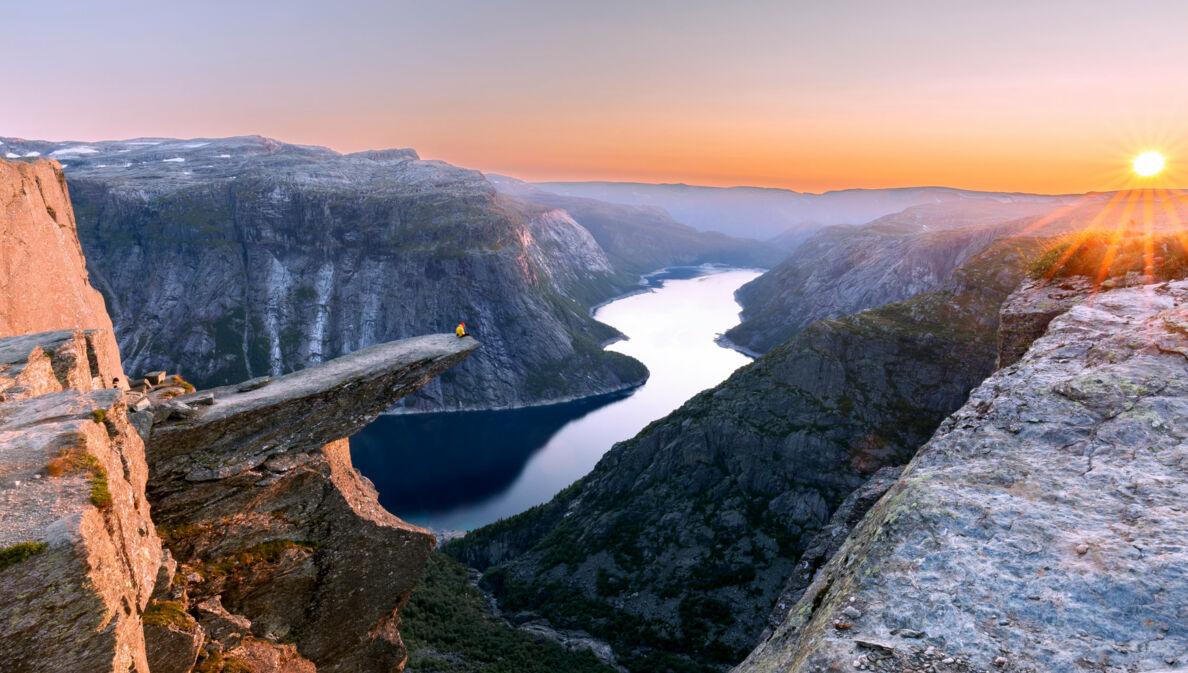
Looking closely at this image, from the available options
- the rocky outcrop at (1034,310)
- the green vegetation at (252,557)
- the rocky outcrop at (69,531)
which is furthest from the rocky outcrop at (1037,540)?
the green vegetation at (252,557)

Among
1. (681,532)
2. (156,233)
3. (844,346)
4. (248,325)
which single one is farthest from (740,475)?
(156,233)

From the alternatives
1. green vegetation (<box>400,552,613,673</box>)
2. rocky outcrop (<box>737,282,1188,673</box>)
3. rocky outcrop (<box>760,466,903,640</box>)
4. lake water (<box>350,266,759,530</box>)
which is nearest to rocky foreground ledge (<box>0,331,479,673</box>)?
rocky outcrop (<box>737,282,1188,673</box>)

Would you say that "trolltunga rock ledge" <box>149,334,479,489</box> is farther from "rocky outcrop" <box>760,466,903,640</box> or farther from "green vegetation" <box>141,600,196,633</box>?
"rocky outcrop" <box>760,466,903,640</box>

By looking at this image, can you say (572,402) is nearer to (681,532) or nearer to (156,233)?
(681,532)

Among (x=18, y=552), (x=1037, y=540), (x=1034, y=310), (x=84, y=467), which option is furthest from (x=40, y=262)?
(x=1034, y=310)

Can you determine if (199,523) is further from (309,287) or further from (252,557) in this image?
(309,287)

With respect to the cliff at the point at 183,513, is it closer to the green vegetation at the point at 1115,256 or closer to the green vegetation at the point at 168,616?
the green vegetation at the point at 168,616
